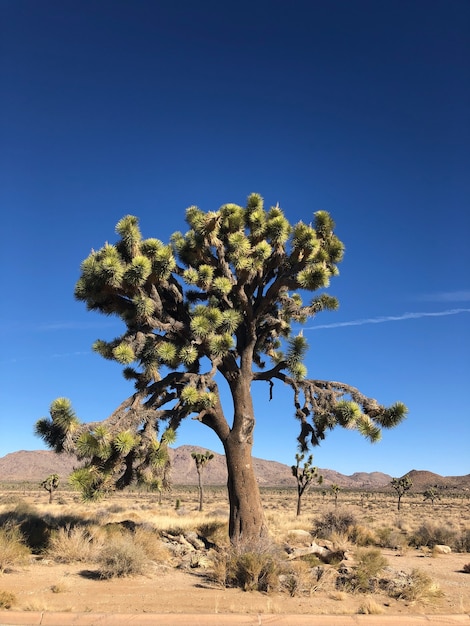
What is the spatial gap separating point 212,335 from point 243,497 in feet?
13.0

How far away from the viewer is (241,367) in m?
13.5

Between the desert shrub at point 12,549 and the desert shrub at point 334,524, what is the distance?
965cm

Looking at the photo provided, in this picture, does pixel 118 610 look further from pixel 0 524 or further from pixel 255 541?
pixel 0 524

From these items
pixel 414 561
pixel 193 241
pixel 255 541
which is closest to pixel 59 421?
pixel 255 541

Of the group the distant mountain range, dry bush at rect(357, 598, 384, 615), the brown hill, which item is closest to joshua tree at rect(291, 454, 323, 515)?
dry bush at rect(357, 598, 384, 615)

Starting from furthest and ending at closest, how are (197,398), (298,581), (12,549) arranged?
(197,398), (12,549), (298,581)

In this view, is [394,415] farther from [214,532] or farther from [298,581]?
[214,532]

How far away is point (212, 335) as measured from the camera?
476 inches

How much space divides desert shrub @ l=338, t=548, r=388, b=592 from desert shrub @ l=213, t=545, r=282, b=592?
48.0 inches

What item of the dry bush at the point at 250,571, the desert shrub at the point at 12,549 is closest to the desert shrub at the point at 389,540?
the dry bush at the point at 250,571

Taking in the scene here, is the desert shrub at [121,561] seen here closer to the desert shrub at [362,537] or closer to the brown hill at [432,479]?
the desert shrub at [362,537]

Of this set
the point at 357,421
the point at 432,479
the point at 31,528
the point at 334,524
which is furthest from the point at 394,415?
the point at 432,479

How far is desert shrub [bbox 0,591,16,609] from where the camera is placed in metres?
6.68

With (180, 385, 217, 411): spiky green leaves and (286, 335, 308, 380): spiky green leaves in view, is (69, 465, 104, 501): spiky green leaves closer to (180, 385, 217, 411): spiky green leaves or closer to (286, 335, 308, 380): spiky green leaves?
(180, 385, 217, 411): spiky green leaves
